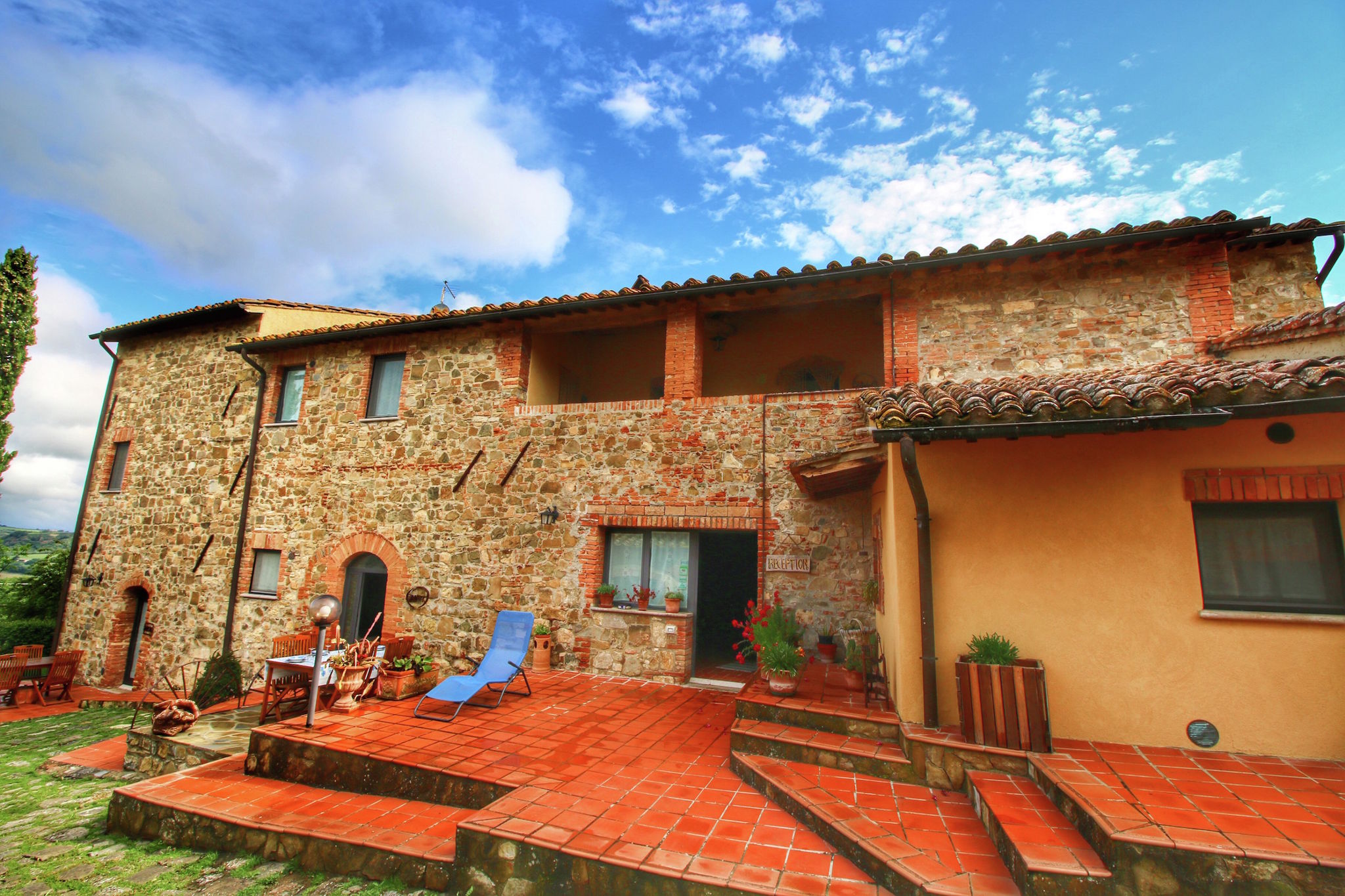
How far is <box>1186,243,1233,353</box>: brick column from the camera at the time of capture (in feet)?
20.7

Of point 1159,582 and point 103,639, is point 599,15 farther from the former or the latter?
point 103,639

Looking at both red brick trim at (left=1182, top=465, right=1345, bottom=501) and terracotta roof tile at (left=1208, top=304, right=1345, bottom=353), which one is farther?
terracotta roof tile at (left=1208, top=304, right=1345, bottom=353)

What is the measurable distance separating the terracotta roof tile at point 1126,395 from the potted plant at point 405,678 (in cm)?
619

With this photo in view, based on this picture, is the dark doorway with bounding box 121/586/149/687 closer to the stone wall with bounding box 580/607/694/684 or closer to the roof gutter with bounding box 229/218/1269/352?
the roof gutter with bounding box 229/218/1269/352

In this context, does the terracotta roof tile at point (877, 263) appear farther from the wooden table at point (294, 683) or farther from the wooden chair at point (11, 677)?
the wooden chair at point (11, 677)

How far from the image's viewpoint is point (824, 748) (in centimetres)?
443

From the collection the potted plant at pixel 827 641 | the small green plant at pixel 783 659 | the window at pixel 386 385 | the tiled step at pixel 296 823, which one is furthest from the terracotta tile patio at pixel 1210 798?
the window at pixel 386 385

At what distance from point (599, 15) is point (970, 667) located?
9164 mm

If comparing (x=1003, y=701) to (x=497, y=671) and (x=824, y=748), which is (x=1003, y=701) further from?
(x=497, y=671)

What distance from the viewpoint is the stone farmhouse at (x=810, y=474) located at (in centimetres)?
408

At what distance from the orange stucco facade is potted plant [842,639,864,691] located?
2.80 ft

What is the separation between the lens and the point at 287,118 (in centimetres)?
662

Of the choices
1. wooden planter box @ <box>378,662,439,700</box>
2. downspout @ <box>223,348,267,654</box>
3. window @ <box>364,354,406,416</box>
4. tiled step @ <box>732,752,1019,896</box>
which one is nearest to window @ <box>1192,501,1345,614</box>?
tiled step @ <box>732,752,1019,896</box>

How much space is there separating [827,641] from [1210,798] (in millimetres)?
3816
